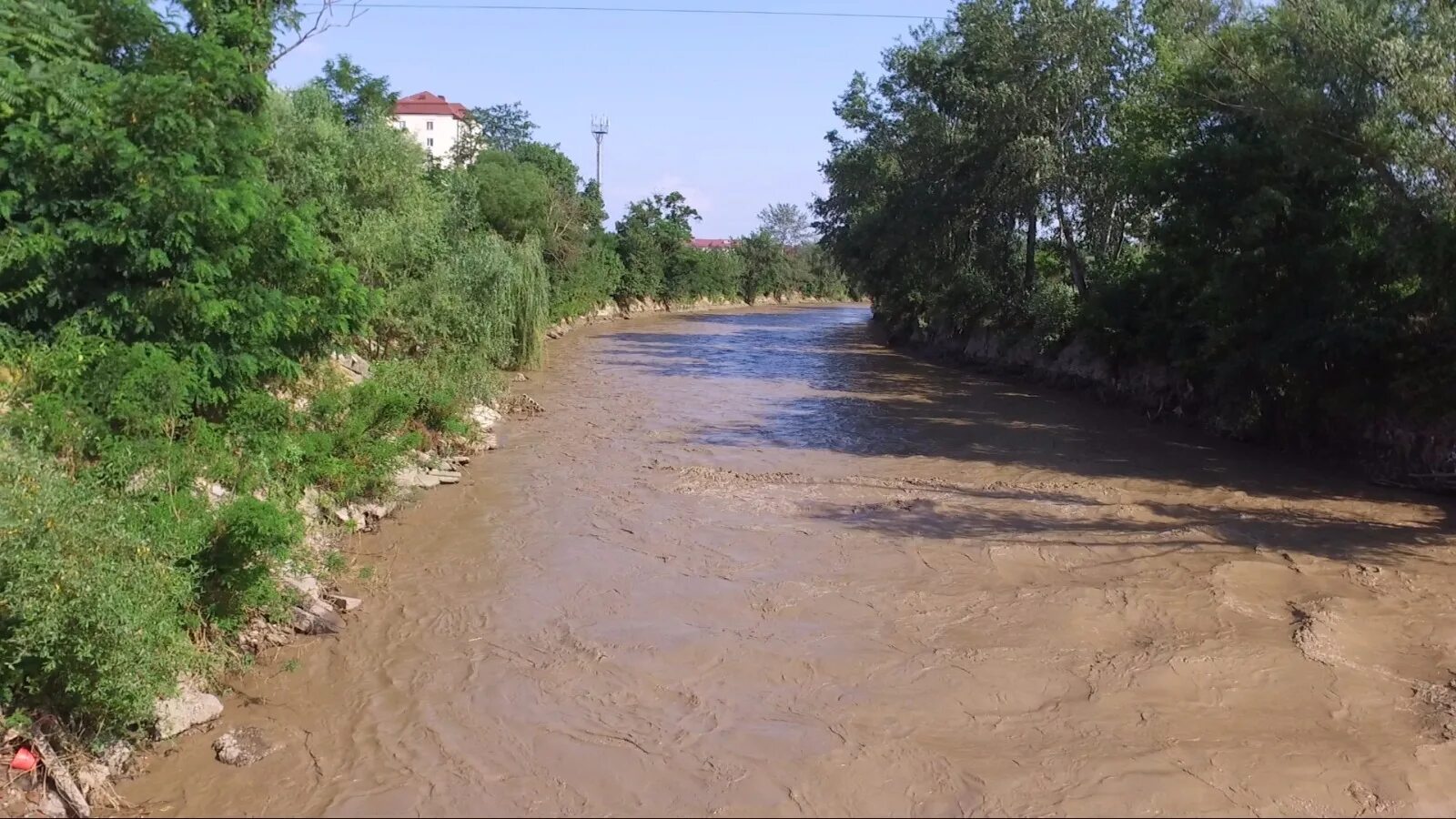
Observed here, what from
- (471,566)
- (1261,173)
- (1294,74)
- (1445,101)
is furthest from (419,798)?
(1261,173)

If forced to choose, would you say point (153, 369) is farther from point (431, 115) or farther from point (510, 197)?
point (431, 115)

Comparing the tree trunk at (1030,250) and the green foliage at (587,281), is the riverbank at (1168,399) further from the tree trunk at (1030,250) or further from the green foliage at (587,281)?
the green foliage at (587,281)

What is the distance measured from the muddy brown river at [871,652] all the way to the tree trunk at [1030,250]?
496 inches

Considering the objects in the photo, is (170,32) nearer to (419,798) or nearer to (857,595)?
(419,798)

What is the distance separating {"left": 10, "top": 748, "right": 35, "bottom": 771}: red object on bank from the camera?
5559 millimetres

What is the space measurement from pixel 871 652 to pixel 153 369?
637 cm

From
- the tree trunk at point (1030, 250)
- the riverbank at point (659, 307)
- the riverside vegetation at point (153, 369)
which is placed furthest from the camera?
the riverbank at point (659, 307)

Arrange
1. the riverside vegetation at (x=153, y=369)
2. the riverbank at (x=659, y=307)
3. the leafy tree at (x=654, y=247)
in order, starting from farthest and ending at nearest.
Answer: the leafy tree at (x=654, y=247) → the riverbank at (x=659, y=307) → the riverside vegetation at (x=153, y=369)

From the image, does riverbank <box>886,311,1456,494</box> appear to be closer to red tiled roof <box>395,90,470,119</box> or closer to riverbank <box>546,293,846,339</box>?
riverbank <box>546,293,846,339</box>

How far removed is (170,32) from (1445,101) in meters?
13.7

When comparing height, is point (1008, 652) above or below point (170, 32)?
below

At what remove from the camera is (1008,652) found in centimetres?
807

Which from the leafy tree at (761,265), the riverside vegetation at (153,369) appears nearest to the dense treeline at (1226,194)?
the riverside vegetation at (153,369)

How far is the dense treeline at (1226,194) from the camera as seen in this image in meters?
12.6
